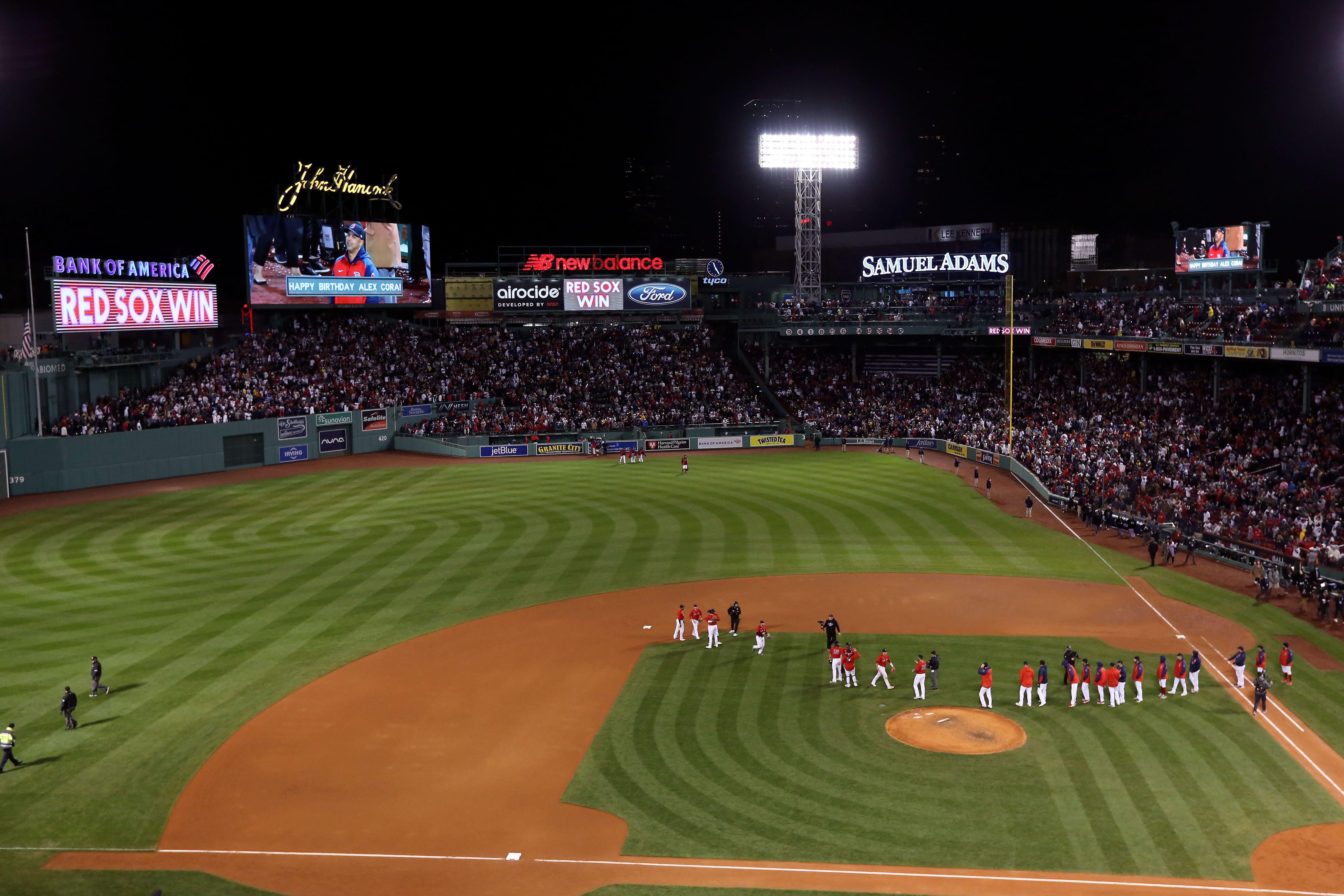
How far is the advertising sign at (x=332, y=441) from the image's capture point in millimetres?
60219

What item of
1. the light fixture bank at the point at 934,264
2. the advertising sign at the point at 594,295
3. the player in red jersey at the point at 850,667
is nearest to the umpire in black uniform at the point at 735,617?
the player in red jersey at the point at 850,667

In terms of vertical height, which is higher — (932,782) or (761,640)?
(761,640)

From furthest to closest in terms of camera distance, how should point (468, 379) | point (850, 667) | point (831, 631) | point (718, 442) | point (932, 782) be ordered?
point (468, 379) → point (718, 442) → point (831, 631) → point (850, 667) → point (932, 782)

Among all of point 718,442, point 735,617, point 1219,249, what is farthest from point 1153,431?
point 735,617

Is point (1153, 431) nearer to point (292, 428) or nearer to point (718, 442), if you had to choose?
point (718, 442)

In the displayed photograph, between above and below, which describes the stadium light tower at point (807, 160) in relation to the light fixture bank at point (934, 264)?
above

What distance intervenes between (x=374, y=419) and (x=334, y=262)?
37.1ft

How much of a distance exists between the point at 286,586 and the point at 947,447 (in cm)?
4088

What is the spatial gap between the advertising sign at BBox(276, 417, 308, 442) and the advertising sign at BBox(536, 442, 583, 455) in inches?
546

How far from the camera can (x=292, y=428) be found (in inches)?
2302

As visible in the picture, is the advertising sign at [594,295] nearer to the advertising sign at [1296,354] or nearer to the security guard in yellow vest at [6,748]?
the advertising sign at [1296,354]

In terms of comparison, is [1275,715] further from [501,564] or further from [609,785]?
[501,564]

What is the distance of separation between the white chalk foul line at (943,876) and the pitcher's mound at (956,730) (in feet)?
14.5

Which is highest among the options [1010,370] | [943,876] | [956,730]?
[1010,370]
